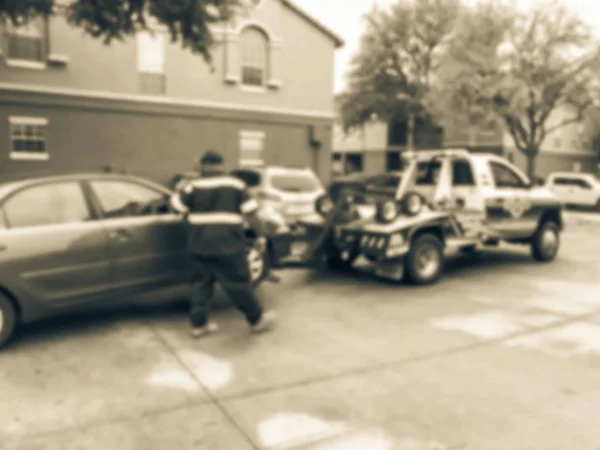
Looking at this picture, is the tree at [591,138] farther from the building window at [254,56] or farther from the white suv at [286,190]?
the white suv at [286,190]

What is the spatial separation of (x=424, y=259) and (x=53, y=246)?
482cm

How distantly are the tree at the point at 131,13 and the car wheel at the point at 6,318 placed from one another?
6.40 meters

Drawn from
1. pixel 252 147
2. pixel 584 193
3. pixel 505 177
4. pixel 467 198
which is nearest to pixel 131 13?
pixel 467 198

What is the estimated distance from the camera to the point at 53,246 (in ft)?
16.7

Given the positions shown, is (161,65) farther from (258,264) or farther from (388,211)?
(258,264)

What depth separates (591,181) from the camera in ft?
80.7

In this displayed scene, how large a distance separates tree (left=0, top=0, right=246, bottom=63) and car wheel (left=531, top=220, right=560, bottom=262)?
22.6ft

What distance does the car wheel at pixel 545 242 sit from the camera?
31.7ft

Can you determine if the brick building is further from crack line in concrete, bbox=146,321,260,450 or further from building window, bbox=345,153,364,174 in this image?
building window, bbox=345,153,364,174

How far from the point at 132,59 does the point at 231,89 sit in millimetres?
3606

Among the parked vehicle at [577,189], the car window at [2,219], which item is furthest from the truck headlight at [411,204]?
the parked vehicle at [577,189]

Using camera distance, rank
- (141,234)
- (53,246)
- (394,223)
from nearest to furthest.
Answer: (53,246) → (141,234) → (394,223)

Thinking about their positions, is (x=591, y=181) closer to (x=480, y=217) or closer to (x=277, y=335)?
(x=480, y=217)

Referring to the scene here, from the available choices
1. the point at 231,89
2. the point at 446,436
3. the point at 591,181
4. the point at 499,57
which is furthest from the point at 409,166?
the point at 591,181
